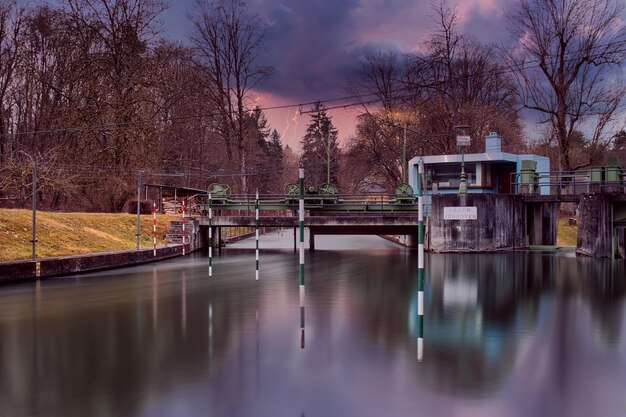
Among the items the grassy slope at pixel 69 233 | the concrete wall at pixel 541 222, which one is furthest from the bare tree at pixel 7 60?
the concrete wall at pixel 541 222

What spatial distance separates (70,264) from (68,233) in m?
5.07

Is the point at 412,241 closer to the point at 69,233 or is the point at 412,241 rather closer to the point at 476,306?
the point at 69,233

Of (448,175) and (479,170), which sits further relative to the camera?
(448,175)

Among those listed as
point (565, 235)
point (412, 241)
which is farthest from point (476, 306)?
point (565, 235)

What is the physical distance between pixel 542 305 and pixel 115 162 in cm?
3043

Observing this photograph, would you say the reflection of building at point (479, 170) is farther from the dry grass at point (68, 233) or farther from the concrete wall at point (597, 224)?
the dry grass at point (68, 233)

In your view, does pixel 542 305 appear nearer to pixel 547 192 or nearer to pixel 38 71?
pixel 547 192

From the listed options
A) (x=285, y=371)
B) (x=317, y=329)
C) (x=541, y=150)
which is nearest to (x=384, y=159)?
(x=541, y=150)

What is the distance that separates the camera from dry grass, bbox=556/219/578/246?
45062mm

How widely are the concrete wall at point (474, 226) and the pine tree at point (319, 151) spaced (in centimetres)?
4741

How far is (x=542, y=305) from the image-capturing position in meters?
15.5

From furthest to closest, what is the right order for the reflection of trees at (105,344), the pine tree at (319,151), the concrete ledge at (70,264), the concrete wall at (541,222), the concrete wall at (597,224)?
the pine tree at (319,151) < the concrete wall at (541,222) < the concrete wall at (597,224) < the concrete ledge at (70,264) < the reflection of trees at (105,344)

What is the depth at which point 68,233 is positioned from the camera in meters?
25.5

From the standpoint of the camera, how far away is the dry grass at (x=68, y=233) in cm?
2128
